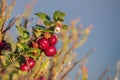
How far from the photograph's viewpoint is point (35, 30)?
2230 millimetres

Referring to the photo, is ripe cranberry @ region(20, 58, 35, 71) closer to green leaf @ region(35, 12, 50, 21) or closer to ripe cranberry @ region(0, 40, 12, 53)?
ripe cranberry @ region(0, 40, 12, 53)

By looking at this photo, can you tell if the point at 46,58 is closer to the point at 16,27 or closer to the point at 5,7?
the point at 16,27

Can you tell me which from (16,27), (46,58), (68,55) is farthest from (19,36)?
(68,55)

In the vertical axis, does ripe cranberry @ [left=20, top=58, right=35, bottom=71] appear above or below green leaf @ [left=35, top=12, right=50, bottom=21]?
below

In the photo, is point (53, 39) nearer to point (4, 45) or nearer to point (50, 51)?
point (50, 51)

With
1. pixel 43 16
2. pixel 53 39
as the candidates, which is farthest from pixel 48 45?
pixel 43 16

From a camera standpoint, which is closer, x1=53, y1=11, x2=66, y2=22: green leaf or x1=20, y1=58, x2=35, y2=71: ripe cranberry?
x1=20, y1=58, x2=35, y2=71: ripe cranberry

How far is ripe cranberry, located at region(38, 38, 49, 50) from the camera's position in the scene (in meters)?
2.19

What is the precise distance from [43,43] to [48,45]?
101mm

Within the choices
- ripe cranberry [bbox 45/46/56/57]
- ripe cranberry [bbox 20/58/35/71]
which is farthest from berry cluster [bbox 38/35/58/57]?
ripe cranberry [bbox 20/58/35/71]

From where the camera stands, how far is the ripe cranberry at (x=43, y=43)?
86.2 inches

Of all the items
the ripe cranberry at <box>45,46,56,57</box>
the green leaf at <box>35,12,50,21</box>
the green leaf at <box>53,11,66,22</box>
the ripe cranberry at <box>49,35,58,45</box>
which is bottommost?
the ripe cranberry at <box>45,46,56,57</box>

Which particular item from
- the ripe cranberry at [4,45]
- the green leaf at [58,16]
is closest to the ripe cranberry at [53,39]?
the green leaf at [58,16]

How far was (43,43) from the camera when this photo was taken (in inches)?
87.0
